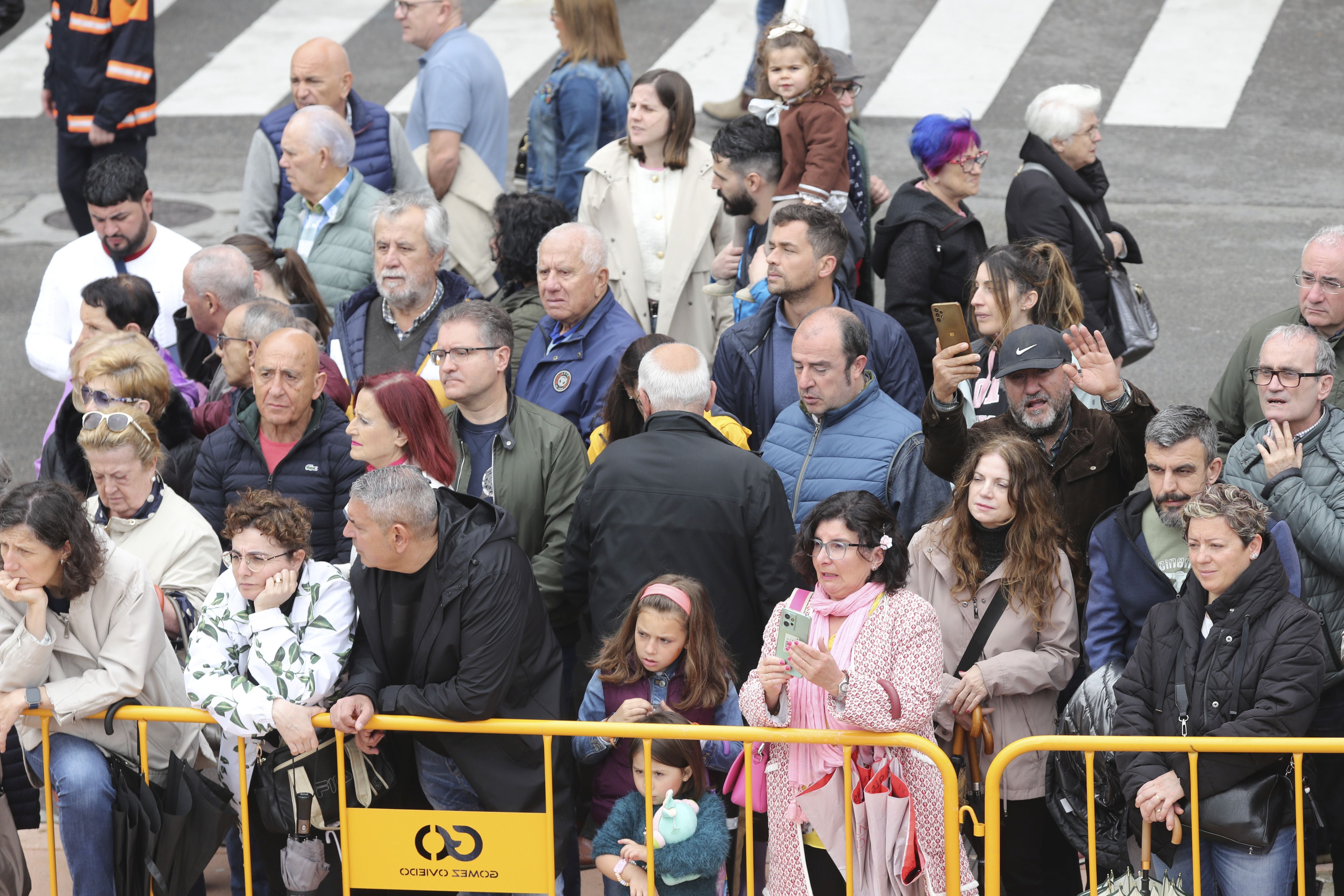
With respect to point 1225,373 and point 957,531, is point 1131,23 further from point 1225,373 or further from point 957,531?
point 957,531

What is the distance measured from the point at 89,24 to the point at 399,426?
577cm

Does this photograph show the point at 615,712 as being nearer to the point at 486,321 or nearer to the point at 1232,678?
the point at 486,321

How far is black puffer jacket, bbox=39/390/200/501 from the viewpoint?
6484 millimetres

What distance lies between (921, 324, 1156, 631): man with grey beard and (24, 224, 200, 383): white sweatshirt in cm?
404

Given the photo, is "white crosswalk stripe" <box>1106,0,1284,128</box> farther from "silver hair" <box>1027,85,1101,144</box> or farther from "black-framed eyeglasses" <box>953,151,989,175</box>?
"black-framed eyeglasses" <box>953,151,989,175</box>

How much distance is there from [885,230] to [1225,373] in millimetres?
1875

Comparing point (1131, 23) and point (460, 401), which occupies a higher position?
point (460, 401)

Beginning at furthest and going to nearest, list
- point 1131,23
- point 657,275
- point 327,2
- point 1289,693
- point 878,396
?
point 327,2 → point 1131,23 → point 657,275 → point 878,396 → point 1289,693

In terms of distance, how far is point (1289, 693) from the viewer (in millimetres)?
4734

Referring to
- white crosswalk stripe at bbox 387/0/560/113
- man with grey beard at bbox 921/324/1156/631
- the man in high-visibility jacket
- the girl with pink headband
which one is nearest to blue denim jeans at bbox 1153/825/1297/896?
man with grey beard at bbox 921/324/1156/631

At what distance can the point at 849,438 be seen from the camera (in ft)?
19.5

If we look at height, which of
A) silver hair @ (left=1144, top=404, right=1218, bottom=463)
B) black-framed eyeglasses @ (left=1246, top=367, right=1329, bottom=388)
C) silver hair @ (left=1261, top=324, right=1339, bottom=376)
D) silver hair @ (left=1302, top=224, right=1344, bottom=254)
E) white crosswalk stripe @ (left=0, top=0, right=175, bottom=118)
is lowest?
white crosswalk stripe @ (left=0, top=0, right=175, bottom=118)

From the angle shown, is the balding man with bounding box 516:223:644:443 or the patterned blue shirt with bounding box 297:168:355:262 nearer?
the balding man with bounding box 516:223:644:443

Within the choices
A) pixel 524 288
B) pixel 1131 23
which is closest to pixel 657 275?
pixel 524 288
